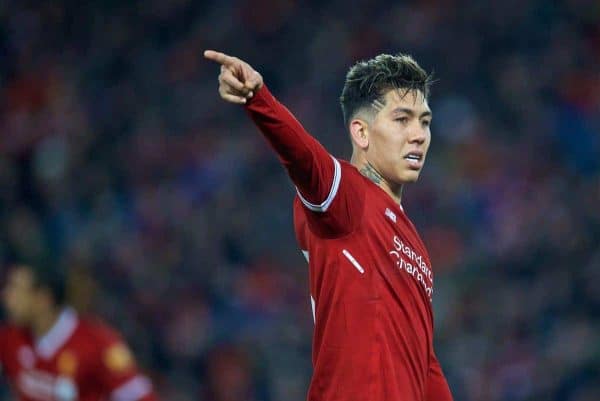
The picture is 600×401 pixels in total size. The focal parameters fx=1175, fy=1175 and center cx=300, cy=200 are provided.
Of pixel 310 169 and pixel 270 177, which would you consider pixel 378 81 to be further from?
pixel 270 177

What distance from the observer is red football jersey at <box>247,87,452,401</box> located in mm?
3156

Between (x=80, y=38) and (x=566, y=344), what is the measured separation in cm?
506

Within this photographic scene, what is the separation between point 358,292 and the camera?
3.22 m

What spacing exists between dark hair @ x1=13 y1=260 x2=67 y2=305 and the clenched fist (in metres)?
2.85

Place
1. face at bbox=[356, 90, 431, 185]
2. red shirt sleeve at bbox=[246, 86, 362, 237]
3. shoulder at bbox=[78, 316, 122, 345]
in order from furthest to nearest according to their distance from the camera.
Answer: shoulder at bbox=[78, 316, 122, 345] → face at bbox=[356, 90, 431, 185] → red shirt sleeve at bbox=[246, 86, 362, 237]

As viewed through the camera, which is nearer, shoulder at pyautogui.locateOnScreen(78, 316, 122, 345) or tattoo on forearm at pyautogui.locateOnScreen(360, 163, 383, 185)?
tattoo on forearm at pyautogui.locateOnScreen(360, 163, 383, 185)

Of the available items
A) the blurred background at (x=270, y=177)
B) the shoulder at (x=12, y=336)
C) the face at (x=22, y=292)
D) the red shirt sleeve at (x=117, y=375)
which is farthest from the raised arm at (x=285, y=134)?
the blurred background at (x=270, y=177)

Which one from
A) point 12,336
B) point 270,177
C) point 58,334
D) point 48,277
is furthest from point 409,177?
point 270,177

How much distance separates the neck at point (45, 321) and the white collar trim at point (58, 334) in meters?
0.02

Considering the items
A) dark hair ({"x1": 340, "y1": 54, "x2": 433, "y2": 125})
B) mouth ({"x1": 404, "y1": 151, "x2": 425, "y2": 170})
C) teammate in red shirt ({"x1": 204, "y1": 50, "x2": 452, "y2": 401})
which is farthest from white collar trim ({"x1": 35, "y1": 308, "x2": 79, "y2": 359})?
mouth ({"x1": 404, "y1": 151, "x2": 425, "y2": 170})

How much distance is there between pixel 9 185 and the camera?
8859mm

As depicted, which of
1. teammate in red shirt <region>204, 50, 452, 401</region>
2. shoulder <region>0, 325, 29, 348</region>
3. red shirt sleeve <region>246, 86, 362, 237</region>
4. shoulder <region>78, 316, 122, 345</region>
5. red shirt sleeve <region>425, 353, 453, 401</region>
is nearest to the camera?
red shirt sleeve <region>246, 86, 362, 237</region>

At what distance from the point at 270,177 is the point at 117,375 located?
3.79 m

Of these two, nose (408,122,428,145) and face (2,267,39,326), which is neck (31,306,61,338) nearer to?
face (2,267,39,326)
